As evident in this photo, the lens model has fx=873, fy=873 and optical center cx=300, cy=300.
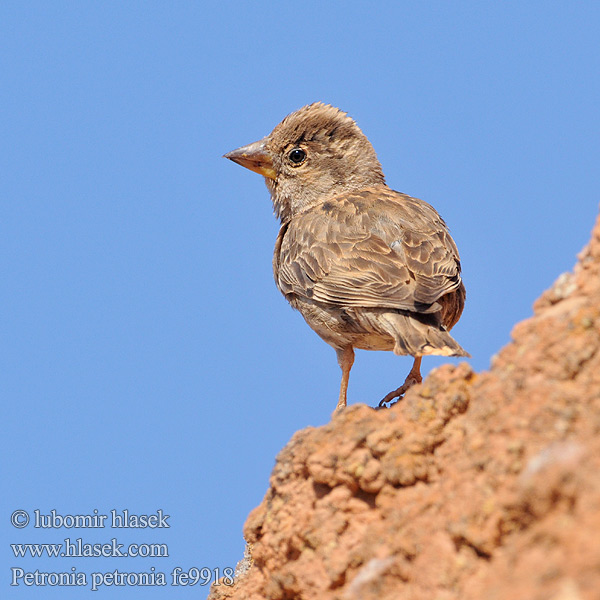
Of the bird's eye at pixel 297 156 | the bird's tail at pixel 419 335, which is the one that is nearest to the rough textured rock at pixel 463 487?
the bird's tail at pixel 419 335

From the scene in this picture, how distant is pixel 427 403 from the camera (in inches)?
152

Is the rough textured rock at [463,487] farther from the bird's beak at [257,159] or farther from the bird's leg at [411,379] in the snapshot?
the bird's beak at [257,159]

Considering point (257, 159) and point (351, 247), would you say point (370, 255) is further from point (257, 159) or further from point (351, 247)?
point (257, 159)

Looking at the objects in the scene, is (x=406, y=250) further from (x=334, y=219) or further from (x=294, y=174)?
(x=294, y=174)

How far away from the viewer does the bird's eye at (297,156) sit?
8.98 m

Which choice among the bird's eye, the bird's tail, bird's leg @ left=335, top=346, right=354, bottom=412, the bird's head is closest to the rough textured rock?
the bird's tail

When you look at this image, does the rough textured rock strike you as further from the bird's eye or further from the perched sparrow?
the bird's eye

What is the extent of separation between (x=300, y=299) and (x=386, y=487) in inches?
153

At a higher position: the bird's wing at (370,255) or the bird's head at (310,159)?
the bird's head at (310,159)

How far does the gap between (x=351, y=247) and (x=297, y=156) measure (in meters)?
2.19

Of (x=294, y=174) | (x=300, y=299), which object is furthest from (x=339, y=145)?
(x=300, y=299)

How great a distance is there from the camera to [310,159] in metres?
8.98

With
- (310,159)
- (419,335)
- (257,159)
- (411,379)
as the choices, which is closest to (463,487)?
(419,335)

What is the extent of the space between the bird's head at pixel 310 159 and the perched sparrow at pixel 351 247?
10 mm
